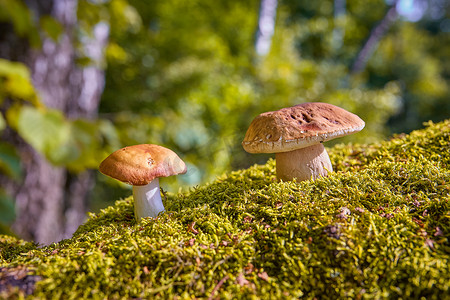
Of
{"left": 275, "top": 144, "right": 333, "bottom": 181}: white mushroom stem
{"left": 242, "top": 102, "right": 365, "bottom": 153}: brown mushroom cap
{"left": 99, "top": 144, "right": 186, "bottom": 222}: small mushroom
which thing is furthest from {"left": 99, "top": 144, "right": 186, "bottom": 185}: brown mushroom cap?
{"left": 275, "top": 144, "right": 333, "bottom": 181}: white mushroom stem

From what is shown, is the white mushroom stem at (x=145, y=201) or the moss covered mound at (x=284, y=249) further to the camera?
the white mushroom stem at (x=145, y=201)

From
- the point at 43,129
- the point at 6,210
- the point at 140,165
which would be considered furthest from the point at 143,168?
the point at 6,210

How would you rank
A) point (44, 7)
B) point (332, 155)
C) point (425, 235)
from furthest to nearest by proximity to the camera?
point (44, 7)
point (332, 155)
point (425, 235)

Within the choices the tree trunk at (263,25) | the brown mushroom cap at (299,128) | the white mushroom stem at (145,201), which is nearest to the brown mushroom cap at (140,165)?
the white mushroom stem at (145,201)

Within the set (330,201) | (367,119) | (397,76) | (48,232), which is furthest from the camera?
(397,76)

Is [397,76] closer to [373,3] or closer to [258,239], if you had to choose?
[373,3]

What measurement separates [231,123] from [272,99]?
0.85 metres

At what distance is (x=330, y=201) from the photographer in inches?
42.3

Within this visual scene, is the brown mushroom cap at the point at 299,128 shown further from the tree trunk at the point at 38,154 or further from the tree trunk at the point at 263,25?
the tree trunk at the point at 263,25

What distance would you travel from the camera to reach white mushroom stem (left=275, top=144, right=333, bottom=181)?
1315 mm

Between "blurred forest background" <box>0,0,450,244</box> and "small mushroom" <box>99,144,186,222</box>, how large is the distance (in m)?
0.25

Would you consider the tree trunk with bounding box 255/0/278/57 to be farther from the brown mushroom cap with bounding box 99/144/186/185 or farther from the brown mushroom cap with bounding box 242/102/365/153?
the brown mushroom cap with bounding box 99/144/186/185

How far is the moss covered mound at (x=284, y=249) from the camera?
0.82 m

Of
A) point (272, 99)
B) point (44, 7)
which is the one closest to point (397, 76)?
point (272, 99)
